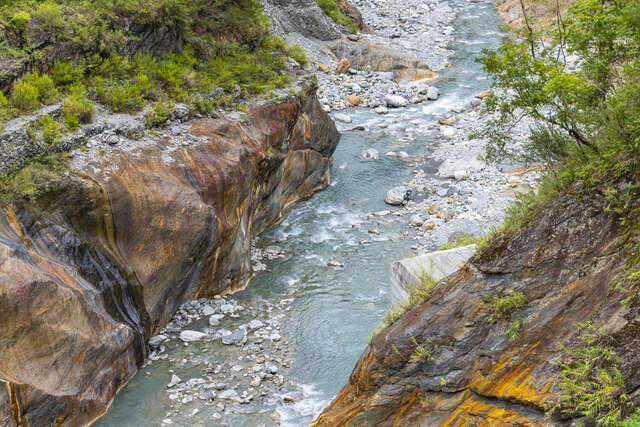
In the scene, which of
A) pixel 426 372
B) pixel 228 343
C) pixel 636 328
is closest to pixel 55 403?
pixel 228 343

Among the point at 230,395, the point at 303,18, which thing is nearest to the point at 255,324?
the point at 230,395

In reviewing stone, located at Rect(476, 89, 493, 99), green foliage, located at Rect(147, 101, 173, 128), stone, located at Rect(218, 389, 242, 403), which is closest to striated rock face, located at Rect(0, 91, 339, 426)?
green foliage, located at Rect(147, 101, 173, 128)

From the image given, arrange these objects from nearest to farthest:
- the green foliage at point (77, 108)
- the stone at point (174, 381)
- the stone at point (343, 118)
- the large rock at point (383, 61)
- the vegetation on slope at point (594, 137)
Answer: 1. the vegetation on slope at point (594, 137)
2. the stone at point (174, 381)
3. the green foliage at point (77, 108)
4. the stone at point (343, 118)
5. the large rock at point (383, 61)

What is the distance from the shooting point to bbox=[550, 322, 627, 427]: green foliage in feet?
15.9

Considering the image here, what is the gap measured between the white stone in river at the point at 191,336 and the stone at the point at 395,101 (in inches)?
747

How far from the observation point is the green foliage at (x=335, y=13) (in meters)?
36.0

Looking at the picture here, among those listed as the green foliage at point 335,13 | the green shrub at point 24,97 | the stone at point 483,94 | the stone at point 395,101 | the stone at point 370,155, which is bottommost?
the stone at point 370,155

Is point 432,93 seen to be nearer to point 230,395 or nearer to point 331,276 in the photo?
point 331,276

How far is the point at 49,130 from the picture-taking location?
39.2ft

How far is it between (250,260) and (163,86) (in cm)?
603

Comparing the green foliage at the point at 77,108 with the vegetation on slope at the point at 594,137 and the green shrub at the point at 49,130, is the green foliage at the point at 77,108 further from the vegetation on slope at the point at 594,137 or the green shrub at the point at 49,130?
the vegetation on slope at the point at 594,137

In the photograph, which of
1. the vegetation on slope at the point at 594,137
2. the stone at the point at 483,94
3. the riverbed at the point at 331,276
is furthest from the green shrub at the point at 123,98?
the stone at the point at 483,94

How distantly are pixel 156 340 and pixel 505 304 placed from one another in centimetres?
945

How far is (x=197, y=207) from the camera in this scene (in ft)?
45.0
